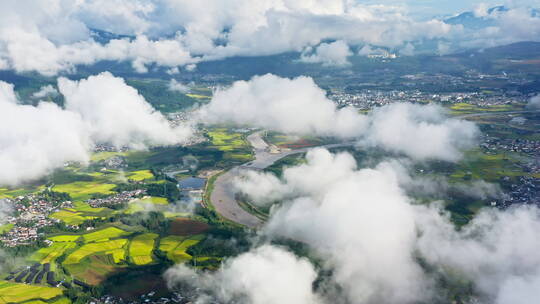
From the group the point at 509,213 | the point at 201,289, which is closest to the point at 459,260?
the point at 509,213

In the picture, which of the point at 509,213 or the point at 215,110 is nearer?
the point at 509,213

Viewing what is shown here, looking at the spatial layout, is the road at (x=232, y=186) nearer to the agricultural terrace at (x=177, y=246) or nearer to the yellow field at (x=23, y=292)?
the agricultural terrace at (x=177, y=246)

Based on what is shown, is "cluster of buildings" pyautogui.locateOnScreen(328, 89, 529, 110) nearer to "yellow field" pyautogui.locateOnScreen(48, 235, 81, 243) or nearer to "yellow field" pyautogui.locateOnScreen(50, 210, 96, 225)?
"yellow field" pyautogui.locateOnScreen(50, 210, 96, 225)

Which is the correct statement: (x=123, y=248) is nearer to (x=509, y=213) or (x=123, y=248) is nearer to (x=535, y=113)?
(x=509, y=213)

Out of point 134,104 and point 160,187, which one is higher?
point 134,104

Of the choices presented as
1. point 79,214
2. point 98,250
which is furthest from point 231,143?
point 98,250
